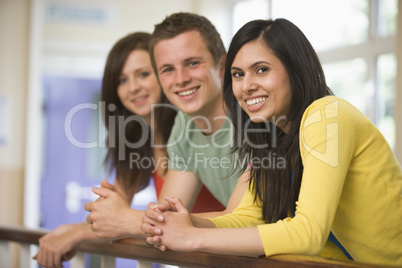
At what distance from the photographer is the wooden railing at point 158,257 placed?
99 centimetres

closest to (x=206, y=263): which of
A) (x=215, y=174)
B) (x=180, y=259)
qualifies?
(x=180, y=259)

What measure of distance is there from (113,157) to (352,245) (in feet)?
4.38

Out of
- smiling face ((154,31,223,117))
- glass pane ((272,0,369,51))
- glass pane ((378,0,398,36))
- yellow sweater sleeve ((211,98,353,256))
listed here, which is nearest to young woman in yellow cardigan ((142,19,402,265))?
yellow sweater sleeve ((211,98,353,256))

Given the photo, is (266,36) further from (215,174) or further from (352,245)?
(215,174)

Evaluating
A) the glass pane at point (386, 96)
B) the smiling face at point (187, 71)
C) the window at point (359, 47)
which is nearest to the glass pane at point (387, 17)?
the window at point (359, 47)

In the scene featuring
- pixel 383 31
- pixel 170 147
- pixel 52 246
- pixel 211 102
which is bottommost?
pixel 52 246

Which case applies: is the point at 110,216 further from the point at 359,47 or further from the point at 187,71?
the point at 359,47

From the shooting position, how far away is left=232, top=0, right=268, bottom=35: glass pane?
449 centimetres

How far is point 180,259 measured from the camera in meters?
1.16

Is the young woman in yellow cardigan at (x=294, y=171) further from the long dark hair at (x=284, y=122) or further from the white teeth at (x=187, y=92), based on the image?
the white teeth at (x=187, y=92)

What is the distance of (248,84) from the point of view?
1.33 metres

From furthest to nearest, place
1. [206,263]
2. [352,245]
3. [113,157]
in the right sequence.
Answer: [113,157] → [352,245] → [206,263]
